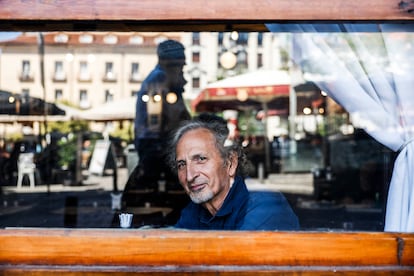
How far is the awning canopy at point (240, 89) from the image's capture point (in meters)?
7.59

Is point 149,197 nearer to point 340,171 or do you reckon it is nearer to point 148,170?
point 148,170

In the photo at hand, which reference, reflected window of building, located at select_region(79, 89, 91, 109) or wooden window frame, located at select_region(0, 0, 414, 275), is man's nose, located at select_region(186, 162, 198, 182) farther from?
reflected window of building, located at select_region(79, 89, 91, 109)

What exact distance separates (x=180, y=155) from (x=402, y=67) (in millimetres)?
1127

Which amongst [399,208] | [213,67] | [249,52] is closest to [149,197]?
[399,208]

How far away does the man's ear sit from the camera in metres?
2.44

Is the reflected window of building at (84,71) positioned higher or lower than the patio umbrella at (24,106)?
higher

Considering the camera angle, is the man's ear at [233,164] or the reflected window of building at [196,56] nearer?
the man's ear at [233,164]

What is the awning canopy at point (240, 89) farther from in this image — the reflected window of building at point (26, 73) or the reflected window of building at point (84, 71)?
the reflected window of building at point (84, 71)

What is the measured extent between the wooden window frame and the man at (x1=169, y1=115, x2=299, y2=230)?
0.44 m

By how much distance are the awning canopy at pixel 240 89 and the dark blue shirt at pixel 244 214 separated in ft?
16.5

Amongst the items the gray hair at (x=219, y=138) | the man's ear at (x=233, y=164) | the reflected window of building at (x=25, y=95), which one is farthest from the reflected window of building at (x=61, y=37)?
the reflected window of building at (x=25, y=95)

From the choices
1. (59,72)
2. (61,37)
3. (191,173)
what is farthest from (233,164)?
(59,72)

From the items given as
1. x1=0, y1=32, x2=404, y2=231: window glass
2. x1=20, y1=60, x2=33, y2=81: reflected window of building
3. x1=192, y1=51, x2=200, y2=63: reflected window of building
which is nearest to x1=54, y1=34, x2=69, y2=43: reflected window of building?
x1=0, y1=32, x2=404, y2=231: window glass

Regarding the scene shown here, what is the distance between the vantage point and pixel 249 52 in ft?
27.0
